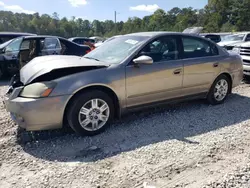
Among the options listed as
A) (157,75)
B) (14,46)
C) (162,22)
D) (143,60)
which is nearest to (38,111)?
(143,60)

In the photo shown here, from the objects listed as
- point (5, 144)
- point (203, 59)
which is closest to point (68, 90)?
point (5, 144)

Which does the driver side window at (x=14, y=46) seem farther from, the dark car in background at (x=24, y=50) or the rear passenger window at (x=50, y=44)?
the rear passenger window at (x=50, y=44)

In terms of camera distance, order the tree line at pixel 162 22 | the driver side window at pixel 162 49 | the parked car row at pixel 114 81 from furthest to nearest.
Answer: the tree line at pixel 162 22 → the driver side window at pixel 162 49 → the parked car row at pixel 114 81

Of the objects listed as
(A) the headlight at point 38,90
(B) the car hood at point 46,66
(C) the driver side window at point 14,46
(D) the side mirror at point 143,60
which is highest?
(C) the driver side window at point 14,46

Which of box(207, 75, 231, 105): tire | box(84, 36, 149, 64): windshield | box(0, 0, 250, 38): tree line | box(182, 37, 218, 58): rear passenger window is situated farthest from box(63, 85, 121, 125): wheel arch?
box(0, 0, 250, 38): tree line

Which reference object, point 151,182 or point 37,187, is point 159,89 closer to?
point 151,182

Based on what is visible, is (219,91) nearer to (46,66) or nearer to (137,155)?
(137,155)

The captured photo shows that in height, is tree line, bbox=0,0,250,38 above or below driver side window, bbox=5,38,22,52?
above

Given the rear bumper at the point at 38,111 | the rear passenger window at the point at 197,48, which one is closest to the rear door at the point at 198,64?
the rear passenger window at the point at 197,48

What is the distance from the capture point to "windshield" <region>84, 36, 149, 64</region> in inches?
156

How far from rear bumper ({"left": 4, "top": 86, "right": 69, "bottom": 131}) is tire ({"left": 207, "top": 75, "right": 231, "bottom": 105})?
3.03 m

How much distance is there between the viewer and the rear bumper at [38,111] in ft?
10.4

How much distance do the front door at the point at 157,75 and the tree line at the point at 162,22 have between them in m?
47.0

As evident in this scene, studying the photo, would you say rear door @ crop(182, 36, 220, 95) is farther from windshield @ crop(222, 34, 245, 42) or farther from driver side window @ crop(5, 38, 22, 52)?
windshield @ crop(222, 34, 245, 42)
